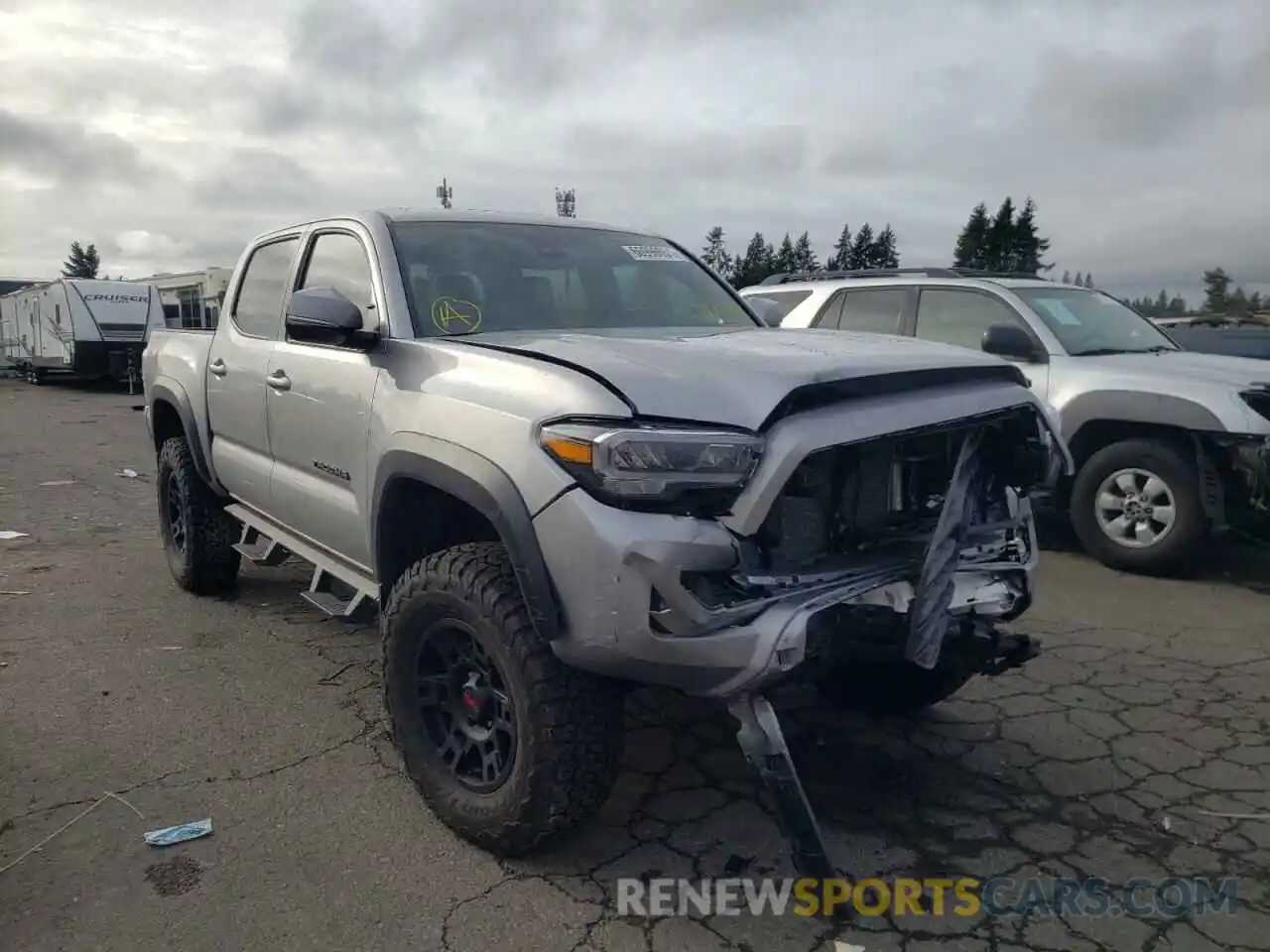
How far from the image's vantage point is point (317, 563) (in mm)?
4148

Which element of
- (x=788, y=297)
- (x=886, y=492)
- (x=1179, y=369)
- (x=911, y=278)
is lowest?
(x=886, y=492)

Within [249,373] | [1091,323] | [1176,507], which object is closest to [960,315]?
[1091,323]

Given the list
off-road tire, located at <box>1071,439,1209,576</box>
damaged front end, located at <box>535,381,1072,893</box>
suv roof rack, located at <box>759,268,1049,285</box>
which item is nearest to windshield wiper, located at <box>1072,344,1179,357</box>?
off-road tire, located at <box>1071,439,1209,576</box>

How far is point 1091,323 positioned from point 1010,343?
0.97 meters

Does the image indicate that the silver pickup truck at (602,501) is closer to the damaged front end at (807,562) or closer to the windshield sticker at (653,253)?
the damaged front end at (807,562)

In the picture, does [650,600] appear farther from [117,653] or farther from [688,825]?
[117,653]

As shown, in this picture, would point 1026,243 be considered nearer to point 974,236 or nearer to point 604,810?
point 974,236

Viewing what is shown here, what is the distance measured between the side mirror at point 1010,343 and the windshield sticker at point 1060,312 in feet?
1.27

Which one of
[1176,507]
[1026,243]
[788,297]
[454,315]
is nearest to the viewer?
[454,315]

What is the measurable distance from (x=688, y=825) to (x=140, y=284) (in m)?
25.5

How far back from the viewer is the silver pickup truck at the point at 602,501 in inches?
96.6

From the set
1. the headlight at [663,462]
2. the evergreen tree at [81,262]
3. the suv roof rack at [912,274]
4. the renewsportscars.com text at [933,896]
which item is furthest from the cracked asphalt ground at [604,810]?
the evergreen tree at [81,262]

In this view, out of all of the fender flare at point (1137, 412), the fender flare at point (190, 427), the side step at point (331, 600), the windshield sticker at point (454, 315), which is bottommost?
the side step at point (331, 600)

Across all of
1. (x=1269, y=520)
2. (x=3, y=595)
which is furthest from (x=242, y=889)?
(x=1269, y=520)
